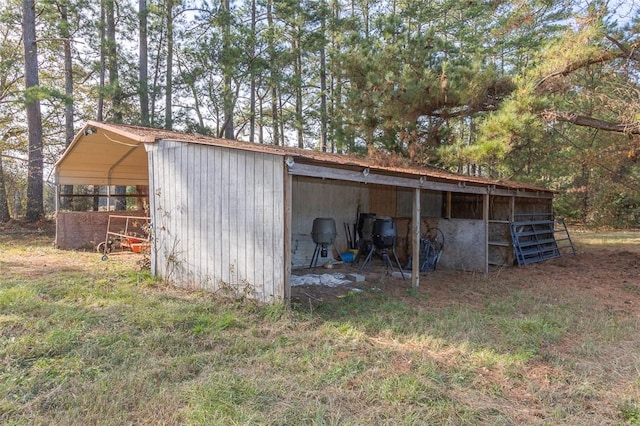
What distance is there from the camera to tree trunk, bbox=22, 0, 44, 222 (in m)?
11.2

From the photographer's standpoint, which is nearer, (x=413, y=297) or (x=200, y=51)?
(x=413, y=297)

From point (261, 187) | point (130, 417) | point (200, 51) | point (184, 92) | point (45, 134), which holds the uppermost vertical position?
point (200, 51)

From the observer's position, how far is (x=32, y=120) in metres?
11.6

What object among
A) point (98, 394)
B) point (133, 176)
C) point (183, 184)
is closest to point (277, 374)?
point (98, 394)

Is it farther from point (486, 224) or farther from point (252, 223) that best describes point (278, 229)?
point (486, 224)

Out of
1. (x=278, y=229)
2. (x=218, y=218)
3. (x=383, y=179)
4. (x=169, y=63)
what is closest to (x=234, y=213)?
(x=218, y=218)

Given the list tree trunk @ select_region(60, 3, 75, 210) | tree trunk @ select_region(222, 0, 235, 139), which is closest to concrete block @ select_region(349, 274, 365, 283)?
tree trunk @ select_region(222, 0, 235, 139)

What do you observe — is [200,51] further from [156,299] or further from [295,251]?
[156,299]

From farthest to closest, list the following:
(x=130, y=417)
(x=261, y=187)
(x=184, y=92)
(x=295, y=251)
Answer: (x=184, y=92)
(x=295, y=251)
(x=261, y=187)
(x=130, y=417)

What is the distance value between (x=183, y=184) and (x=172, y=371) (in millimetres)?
3154

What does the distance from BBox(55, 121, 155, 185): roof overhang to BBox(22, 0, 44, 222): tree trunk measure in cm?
323

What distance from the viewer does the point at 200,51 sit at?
40.8 feet

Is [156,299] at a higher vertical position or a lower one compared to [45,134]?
lower

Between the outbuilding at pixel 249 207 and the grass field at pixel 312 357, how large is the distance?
47 centimetres
